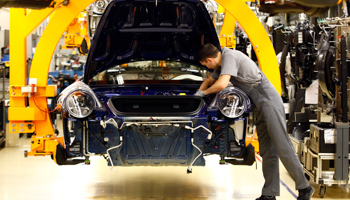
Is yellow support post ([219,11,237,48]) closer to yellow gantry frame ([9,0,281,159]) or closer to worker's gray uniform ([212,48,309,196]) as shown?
yellow gantry frame ([9,0,281,159])

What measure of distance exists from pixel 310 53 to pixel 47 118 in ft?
14.4

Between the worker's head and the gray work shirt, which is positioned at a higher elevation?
the worker's head

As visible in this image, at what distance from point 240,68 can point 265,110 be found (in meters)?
0.46

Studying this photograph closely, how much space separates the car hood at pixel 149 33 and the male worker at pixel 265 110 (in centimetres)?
76

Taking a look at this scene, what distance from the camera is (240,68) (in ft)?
13.8

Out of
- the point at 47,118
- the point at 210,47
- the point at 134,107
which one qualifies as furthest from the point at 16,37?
the point at 210,47

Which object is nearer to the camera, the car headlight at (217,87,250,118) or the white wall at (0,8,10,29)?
the car headlight at (217,87,250,118)

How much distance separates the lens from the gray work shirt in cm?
409

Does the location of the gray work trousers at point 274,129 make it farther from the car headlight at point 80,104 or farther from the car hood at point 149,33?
the car headlight at point 80,104

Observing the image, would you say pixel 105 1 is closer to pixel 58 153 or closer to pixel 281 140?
pixel 58 153

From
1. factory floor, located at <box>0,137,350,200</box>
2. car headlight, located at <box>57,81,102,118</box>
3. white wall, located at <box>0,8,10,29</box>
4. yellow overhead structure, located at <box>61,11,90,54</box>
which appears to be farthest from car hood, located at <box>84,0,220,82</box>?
white wall, located at <box>0,8,10,29</box>

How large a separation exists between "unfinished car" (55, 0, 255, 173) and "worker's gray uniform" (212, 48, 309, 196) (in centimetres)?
16

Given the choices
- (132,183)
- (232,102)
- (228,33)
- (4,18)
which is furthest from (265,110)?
(4,18)

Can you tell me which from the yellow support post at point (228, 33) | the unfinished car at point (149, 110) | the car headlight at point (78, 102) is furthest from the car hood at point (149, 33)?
the yellow support post at point (228, 33)
